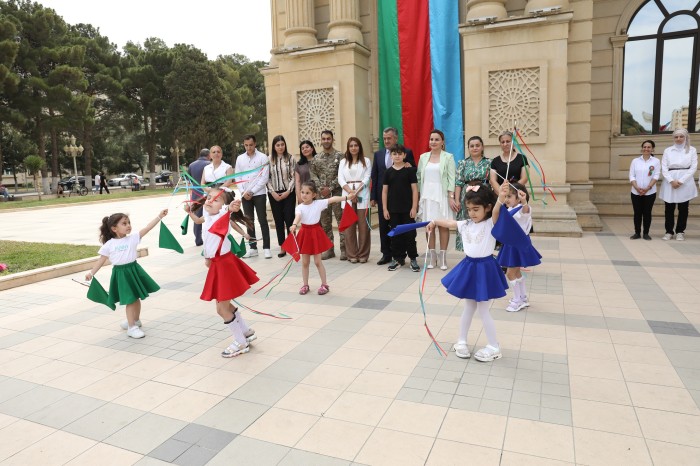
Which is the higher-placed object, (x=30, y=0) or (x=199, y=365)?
(x=30, y=0)

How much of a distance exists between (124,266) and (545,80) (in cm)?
804

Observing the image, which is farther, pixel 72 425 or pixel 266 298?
pixel 266 298

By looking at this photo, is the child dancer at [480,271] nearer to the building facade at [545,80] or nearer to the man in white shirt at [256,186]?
the man in white shirt at [256,186]

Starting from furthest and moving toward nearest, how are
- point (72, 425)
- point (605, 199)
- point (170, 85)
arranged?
point (170, 85)
point (605, 199)
point (72, 425)

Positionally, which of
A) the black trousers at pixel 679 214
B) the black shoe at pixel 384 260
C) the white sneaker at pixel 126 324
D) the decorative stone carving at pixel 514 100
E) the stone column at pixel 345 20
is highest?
the stone column at pixel 345 20

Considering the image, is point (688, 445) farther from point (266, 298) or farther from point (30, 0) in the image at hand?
point (30, 0)

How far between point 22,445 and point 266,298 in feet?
10.6

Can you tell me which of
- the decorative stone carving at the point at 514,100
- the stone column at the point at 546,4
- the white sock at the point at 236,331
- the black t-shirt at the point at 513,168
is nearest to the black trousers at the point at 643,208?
the decorative stone carving at the point at 514,100

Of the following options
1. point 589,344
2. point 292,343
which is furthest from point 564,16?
point 292,343

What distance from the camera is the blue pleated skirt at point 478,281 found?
12.7ft

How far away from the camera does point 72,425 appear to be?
3270mm

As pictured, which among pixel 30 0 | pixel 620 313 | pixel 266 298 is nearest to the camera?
pixel 620 313

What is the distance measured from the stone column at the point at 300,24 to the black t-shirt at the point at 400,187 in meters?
5.60

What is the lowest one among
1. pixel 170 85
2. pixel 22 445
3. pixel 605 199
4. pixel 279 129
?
pixel 22 445
